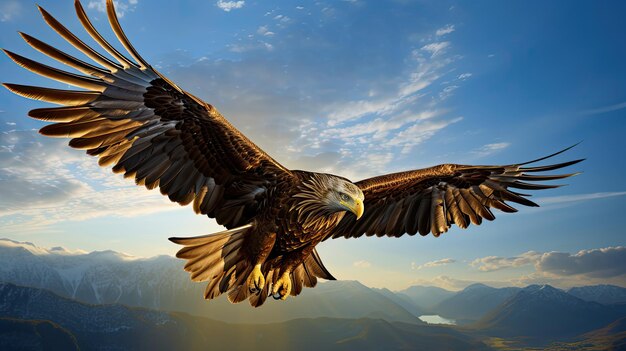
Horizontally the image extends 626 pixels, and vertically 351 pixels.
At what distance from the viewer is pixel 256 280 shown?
19.8 ft

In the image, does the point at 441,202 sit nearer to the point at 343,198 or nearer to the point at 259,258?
the point at 343,198

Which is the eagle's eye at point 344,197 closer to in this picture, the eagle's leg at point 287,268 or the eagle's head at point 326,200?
the eagle's head at point 326,200

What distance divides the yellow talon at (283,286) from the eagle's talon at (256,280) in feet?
0.96

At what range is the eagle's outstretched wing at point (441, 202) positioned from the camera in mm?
8016

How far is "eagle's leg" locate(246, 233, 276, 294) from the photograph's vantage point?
5809 mm

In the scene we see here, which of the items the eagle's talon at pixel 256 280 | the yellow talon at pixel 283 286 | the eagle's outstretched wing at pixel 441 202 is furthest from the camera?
the eagle's outstretched wing at pixel 441 202

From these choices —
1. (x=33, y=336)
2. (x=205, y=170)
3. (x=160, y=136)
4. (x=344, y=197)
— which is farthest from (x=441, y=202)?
(x=33, y=336)

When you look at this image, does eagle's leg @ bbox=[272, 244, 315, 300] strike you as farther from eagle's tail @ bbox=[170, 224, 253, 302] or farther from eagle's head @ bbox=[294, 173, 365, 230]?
eagle's head @ bbox=[294, 173, 365, 230]

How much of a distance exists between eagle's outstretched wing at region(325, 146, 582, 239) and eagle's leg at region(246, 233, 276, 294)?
2.23m

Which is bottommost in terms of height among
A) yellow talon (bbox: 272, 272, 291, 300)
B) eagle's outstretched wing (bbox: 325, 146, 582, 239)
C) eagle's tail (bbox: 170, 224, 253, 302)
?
yellow talon (bbox: 272, 272, 291, 300)

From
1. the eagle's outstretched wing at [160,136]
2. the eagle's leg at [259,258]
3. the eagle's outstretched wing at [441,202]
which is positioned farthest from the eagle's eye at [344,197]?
the eagle's outstretched wing at [441,202]

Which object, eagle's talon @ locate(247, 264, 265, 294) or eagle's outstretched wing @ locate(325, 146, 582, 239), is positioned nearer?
eagle's talon @ locate(247, 264, 265, 294)

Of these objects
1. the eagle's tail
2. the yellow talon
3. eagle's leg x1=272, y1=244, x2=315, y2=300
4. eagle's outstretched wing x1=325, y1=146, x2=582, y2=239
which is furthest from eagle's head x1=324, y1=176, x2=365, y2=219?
eagle's outstretched wing x1=325, y1=146, x2=582, y2=239

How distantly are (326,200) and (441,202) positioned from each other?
11.8ft
